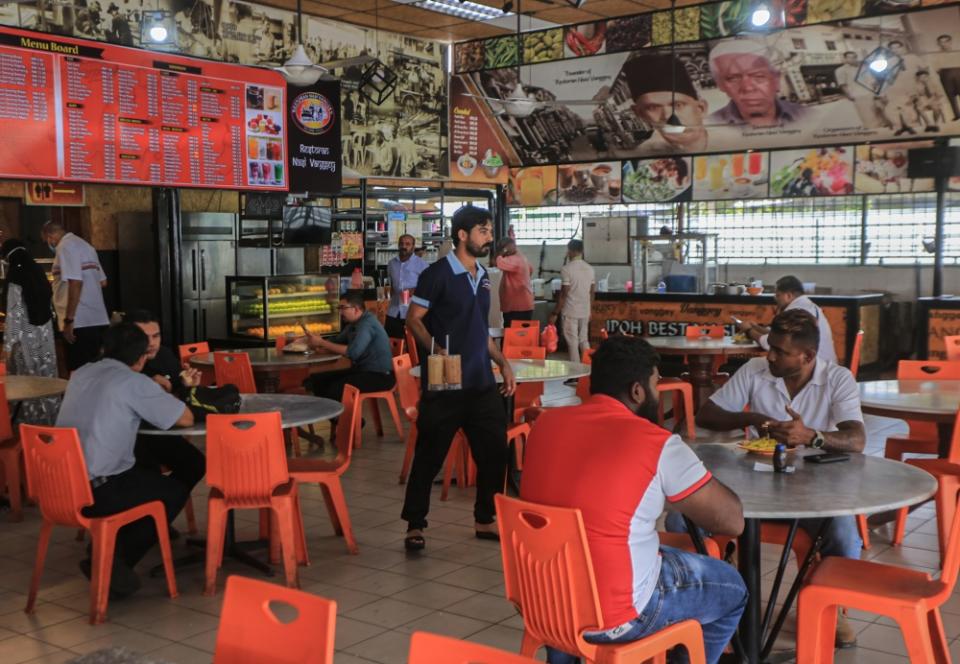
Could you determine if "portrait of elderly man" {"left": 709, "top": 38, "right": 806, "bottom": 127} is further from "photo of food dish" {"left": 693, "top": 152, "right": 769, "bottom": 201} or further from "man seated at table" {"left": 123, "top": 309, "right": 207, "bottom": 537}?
"man seated at table" {"left": 123, "top": 309, "right": 207, "bottom": 537}

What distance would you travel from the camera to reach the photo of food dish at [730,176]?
38.5 ft

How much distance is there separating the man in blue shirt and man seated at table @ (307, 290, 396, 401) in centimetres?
273

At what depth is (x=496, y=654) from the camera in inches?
69.2

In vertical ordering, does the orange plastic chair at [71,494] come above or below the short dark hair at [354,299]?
below

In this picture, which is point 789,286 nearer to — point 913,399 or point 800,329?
point 913,399

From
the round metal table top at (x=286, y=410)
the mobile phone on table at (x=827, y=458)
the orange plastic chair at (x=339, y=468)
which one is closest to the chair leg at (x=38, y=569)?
the round metal table top at (x=286, y=410)

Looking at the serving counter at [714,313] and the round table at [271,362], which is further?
the serving counter at [714,313]

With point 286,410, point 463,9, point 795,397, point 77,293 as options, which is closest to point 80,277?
point 77,293

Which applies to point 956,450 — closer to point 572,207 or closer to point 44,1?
point 44,1

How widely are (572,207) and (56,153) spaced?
25.6 ft

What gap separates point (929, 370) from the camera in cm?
604

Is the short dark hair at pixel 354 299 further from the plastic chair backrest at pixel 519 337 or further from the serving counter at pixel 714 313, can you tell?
the serving counter at pixel 714 313

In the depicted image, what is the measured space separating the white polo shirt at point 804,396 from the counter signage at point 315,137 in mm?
7412

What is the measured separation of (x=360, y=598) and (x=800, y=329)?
221cm
